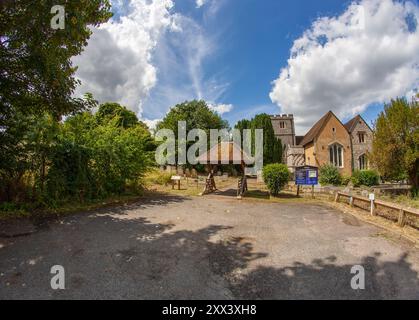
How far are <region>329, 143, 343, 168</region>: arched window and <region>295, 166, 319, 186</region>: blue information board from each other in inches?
819

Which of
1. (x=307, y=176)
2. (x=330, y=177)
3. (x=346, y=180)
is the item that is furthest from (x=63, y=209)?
(x=346, y=180)

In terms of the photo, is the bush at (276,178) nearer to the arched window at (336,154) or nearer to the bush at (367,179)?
the bush at (367,179)

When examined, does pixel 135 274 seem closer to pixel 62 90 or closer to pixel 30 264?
pixel 30 264

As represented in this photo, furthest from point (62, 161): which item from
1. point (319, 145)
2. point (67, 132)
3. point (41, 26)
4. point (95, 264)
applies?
point (319, 145)

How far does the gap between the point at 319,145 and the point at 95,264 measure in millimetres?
32753

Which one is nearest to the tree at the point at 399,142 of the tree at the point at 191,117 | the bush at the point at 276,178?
the bush at the point at 276,178

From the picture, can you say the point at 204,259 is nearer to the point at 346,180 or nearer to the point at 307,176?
the point at 307,176

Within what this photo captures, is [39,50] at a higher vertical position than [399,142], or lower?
higher

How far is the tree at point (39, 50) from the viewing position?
596cm

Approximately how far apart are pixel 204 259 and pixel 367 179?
83.3 ft

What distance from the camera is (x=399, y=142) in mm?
17938

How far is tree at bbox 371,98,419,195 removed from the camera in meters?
17.4

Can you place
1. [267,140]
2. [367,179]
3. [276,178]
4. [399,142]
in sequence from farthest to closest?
[267,140] < [367,179] < [399,142] < [276,178]

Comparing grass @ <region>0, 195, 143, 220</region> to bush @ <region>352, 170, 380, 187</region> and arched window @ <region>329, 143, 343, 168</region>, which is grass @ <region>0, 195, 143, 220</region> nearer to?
bush @ <region>352, 170, 380, 187</region>
